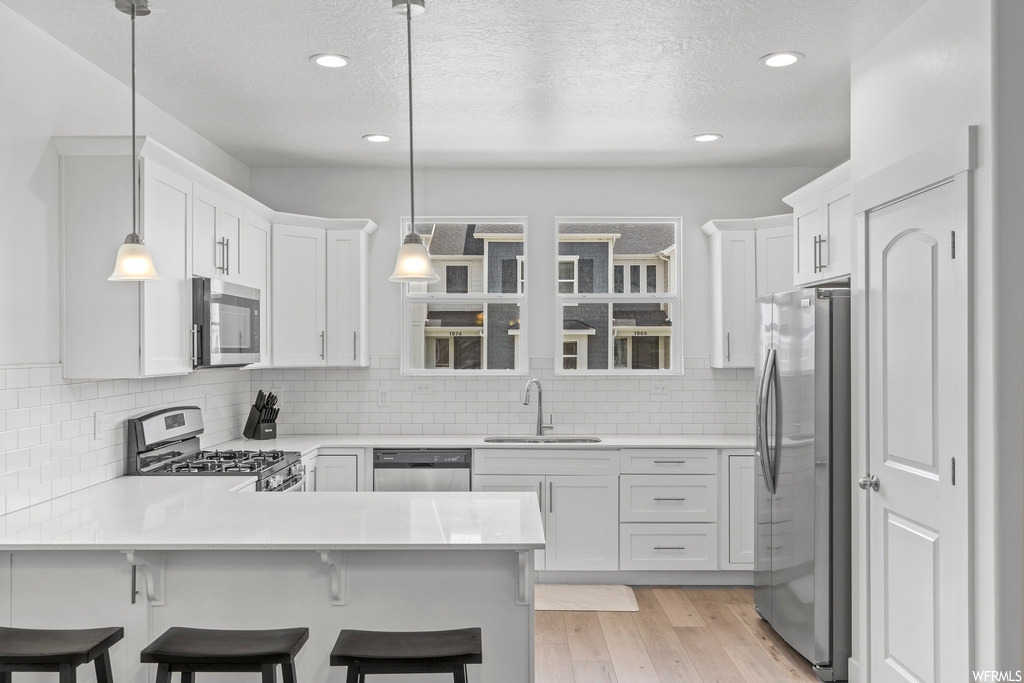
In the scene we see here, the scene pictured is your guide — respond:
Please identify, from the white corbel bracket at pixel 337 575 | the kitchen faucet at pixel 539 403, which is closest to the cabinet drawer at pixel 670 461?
the kitchen faucet at pixel 539 403

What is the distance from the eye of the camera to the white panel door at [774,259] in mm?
4789

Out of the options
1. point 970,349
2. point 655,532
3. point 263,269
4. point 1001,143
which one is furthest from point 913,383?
point 263,269

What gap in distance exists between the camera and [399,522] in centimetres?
247

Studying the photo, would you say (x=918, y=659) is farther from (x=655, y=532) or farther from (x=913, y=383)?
(x=655, y=532)

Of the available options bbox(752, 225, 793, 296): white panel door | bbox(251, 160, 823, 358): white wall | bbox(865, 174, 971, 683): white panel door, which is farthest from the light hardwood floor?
bbox(752, 225, 793, 296): white panel door

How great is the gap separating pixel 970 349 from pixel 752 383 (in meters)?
2.87

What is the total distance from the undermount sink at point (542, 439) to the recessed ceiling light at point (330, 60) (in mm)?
2499

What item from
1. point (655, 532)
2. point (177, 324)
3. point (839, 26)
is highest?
point (839, 26)

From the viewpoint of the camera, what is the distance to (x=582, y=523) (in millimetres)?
4539

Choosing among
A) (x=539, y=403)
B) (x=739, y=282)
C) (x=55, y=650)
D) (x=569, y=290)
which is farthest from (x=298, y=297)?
(x=55, y=650)

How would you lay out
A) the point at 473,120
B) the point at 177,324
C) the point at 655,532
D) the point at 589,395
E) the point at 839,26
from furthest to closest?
the point at 589,395, the point at 655,532, the point at 473,120, the point at 177,324, the point at 839,26

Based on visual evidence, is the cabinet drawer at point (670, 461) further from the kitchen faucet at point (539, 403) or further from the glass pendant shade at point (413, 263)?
the glass pendant shade at point (413, 263)

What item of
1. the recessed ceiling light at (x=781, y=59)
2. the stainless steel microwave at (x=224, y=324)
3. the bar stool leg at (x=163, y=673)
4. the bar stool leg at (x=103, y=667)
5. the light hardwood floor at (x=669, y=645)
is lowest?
the light hardwood floor at (x=669, y=645)

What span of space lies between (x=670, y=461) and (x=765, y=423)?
95 cm
